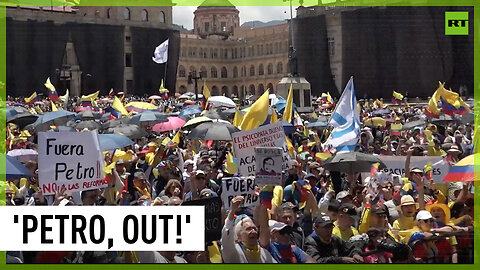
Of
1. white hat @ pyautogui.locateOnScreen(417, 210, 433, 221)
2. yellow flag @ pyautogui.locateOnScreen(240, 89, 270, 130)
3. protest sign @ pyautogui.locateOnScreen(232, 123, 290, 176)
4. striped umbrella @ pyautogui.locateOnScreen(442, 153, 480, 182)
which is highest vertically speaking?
yellow flag @ pyautogui.locateOnScreen(240, 89, 270, 130)

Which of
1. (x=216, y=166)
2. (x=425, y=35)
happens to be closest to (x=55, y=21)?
(x=425, y=35)

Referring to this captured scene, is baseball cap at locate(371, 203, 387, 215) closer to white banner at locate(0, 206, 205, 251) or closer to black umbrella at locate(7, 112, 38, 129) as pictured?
white banner at locate(0, 206, 205, 251)

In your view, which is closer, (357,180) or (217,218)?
(217,218)

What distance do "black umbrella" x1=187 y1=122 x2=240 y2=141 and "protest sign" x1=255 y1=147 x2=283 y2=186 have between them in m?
5.61

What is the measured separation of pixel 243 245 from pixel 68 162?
2507mm

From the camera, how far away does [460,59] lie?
51250 mm

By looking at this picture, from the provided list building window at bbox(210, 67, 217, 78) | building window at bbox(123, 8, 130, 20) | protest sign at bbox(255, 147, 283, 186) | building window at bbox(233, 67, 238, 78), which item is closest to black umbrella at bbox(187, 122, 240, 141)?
protest sign at bbox(255, 147, 283, 186)

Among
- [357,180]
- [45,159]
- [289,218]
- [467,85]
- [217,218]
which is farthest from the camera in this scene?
[467,85]

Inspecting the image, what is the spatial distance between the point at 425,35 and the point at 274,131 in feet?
145

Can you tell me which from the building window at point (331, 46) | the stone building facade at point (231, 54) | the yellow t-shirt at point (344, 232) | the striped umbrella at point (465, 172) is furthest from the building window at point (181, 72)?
the yellow t-shirt at point (344, 232)

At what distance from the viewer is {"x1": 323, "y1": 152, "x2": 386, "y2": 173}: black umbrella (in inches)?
368

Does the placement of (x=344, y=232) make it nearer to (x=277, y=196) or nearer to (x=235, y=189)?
(x=277, y=196)

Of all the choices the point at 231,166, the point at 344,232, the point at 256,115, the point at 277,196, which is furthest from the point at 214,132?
the point at 344,232

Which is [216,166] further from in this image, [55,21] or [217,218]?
[55,21]
